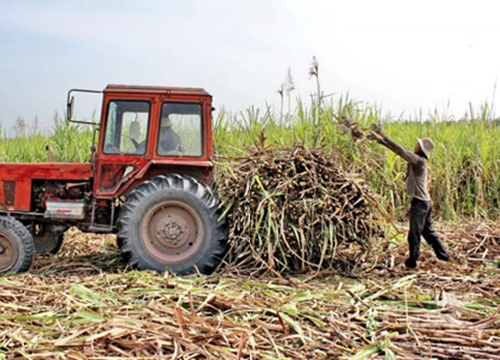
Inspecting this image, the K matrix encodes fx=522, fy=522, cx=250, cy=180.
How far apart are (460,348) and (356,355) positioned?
66 cm

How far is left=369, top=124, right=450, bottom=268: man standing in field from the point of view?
17.4ft

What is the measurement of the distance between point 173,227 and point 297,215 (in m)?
1.24

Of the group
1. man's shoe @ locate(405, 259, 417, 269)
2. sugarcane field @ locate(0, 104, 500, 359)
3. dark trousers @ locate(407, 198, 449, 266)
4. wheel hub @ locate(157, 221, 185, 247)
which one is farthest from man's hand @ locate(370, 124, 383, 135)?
wheel hub @ locate(157, 221, 185, 247)

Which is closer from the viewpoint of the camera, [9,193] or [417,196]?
[417,196]

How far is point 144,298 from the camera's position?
12.8 ft

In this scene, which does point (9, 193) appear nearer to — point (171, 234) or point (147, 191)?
point (147, 191)

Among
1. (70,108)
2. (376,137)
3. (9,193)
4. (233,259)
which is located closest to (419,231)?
(376,137)

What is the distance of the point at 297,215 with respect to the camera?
5062 mm

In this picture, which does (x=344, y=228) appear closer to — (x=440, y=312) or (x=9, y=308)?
(x=440, y=312)

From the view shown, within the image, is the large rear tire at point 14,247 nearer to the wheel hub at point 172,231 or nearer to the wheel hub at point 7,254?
the wheel hub at point 7,254

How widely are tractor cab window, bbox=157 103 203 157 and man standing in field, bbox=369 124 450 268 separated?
5.89 feet

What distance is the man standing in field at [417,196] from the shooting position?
17.4ft

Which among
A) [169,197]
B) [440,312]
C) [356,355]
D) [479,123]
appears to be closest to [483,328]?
[440,312]

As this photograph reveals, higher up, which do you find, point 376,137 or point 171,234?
point 376,137
